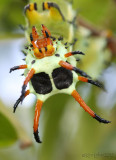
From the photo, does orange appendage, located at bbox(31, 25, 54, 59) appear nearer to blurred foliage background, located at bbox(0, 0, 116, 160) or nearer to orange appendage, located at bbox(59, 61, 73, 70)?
orange appendage, located at bbox(59, 61, 73, 70)

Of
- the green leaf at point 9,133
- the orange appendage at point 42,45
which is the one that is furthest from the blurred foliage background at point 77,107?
the orange appendage at point 42,45

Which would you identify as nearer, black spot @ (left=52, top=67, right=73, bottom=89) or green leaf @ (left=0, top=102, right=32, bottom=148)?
black spot @ (left=52, top=67, right=73, bottom=89)

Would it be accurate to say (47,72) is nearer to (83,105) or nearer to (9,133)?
(83,105)

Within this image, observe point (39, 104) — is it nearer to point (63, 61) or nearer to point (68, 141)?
point (63, 61)

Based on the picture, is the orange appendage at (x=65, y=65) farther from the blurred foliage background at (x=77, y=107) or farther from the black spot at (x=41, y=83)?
the blurred foliage background at (x=77, y=107)

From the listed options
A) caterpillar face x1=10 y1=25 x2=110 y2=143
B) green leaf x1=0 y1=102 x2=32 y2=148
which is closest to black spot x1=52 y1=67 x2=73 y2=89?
caterpillar face x1=10 y1=25 x2=110 y2=143

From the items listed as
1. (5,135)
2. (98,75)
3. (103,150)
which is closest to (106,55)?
(98,75)
